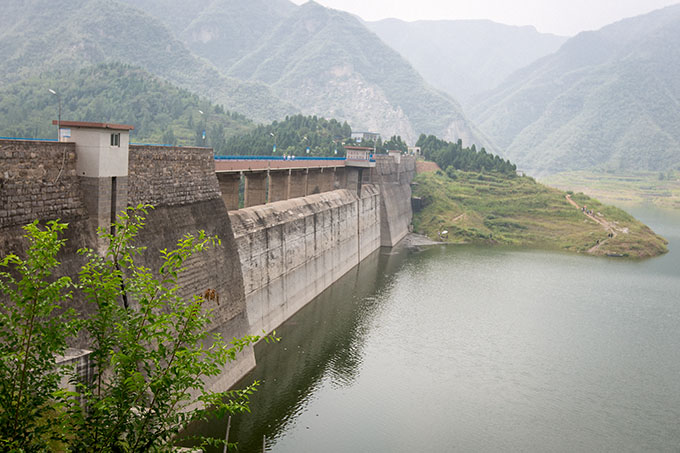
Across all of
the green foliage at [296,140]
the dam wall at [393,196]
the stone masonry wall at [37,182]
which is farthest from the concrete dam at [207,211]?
the green foliage at [296,140]

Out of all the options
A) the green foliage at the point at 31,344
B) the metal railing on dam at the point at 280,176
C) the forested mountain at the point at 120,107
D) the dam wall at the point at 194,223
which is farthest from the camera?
the forested mountain at the point at 120,107

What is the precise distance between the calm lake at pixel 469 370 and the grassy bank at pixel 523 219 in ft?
62.8

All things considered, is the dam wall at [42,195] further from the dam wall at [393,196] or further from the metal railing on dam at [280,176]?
the dam wall at [393,196]

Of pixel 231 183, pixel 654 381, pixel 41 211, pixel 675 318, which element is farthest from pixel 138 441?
pixel 675 318

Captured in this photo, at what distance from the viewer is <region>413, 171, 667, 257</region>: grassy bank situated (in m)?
64.9

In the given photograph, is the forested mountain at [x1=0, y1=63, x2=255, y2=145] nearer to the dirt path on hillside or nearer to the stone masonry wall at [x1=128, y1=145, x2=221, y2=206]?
the dirt path on hillside

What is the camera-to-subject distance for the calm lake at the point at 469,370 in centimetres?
2153

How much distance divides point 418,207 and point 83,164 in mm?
60031

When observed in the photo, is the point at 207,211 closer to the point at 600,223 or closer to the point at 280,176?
the point at 280,176

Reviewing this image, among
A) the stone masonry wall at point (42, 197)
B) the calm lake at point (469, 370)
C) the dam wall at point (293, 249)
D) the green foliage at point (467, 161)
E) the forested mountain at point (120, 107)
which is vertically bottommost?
the calm lake at point (469, 370)

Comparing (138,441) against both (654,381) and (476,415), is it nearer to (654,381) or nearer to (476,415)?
(476,415)

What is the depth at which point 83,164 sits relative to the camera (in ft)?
55.8

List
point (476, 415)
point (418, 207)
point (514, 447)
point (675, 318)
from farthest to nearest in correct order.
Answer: point (418, 207) → point (675, 318) → point (476, 415) → point (514, 447)

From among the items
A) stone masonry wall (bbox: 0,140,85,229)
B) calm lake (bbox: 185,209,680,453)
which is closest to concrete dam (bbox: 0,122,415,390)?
stone masonry wall (bbox: 0,140,85,229)
